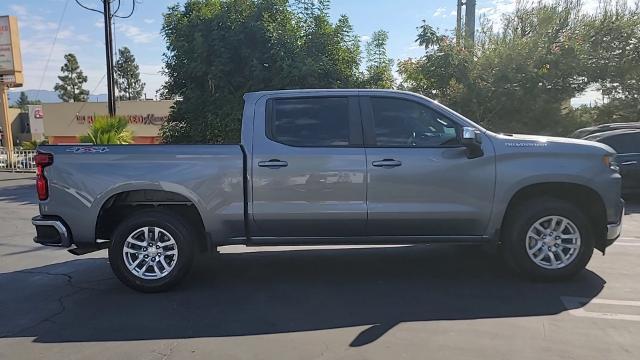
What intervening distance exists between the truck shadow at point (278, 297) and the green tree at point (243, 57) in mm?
10749

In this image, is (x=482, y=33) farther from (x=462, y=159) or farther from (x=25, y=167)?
(x=25, y=167)

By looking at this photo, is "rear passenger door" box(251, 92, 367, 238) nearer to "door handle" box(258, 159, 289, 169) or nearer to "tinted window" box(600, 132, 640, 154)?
"door handle" box(258, 159, 289, 169)

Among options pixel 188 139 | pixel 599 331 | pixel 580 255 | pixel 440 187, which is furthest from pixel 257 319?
pixel 188 139

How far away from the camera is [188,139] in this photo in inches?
740

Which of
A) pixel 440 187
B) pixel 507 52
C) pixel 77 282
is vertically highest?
pixel 507 52

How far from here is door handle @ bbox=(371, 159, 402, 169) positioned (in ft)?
18.5

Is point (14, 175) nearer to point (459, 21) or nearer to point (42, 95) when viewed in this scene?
point (459, 21)

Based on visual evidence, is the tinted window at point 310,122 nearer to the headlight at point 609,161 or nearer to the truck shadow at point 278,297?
the truck shadow at point 278,297

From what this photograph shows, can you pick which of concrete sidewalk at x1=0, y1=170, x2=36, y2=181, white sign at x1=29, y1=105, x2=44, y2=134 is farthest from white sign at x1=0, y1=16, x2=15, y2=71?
white sign at x1=29, y1=105, x2=44, y2=134

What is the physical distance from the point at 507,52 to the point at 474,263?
12.6 m

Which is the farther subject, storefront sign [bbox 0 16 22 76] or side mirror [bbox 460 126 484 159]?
storefront sign [bbox 0 16 22 76]

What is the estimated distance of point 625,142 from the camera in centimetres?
1187

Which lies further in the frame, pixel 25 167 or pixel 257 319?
pixel 25 167

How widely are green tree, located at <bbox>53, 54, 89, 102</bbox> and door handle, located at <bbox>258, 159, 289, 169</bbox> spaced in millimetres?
89916
